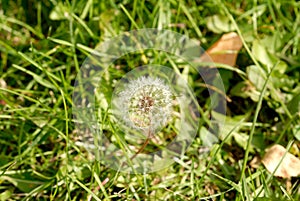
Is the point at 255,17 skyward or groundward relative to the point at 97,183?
skyward

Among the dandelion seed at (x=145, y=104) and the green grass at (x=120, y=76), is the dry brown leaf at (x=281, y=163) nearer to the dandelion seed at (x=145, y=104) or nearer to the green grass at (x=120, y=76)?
the green grass at (x=120, y=76)

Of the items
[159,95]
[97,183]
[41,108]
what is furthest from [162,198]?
[41,108]

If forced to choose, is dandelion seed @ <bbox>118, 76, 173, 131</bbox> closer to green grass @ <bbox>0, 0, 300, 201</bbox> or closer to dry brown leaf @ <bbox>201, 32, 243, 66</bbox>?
green grass @ <bbox>0, 0, 300, 201</bbox>

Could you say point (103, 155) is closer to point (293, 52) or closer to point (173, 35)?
point (173, 35)

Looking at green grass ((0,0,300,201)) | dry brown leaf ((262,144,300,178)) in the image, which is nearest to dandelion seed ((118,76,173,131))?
green grass ((0,0,300,201))

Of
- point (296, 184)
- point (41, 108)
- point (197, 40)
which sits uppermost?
point (197, 40)

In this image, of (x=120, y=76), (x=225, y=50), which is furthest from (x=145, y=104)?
(x=225, y=50)
